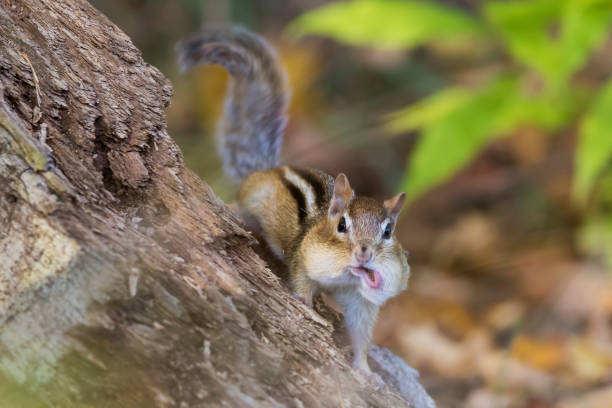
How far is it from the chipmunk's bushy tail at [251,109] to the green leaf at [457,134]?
1111 mm

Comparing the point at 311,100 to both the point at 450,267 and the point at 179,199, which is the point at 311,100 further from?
the point at 179,199

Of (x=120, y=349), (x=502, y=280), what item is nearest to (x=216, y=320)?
(x=120, y=349)

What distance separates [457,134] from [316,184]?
1.56m

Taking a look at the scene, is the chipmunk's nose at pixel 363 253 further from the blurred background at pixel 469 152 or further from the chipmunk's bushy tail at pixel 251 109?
the chipmunk's bushy tail at pixel 251 109

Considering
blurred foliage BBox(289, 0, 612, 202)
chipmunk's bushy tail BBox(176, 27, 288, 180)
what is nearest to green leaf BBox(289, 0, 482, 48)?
blurred foliage BBox(289, 0, 612, 202)

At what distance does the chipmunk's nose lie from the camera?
2318 mm

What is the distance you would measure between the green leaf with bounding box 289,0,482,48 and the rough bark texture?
217 centimetres

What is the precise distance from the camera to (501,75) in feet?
13.7

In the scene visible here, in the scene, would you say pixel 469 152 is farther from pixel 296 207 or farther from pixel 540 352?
pixel 296 207

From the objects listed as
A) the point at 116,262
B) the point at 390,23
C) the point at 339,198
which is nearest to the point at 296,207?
the point at 339,198

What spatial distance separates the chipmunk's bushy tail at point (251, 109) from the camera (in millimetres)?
2809

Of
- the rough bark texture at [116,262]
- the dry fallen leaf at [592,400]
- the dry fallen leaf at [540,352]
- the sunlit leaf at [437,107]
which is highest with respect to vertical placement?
the sunlit leaf at [437,107]

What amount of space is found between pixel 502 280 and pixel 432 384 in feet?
5.05

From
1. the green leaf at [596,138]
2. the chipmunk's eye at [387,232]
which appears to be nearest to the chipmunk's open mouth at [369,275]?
the chipmunk's eye at [387,232]
